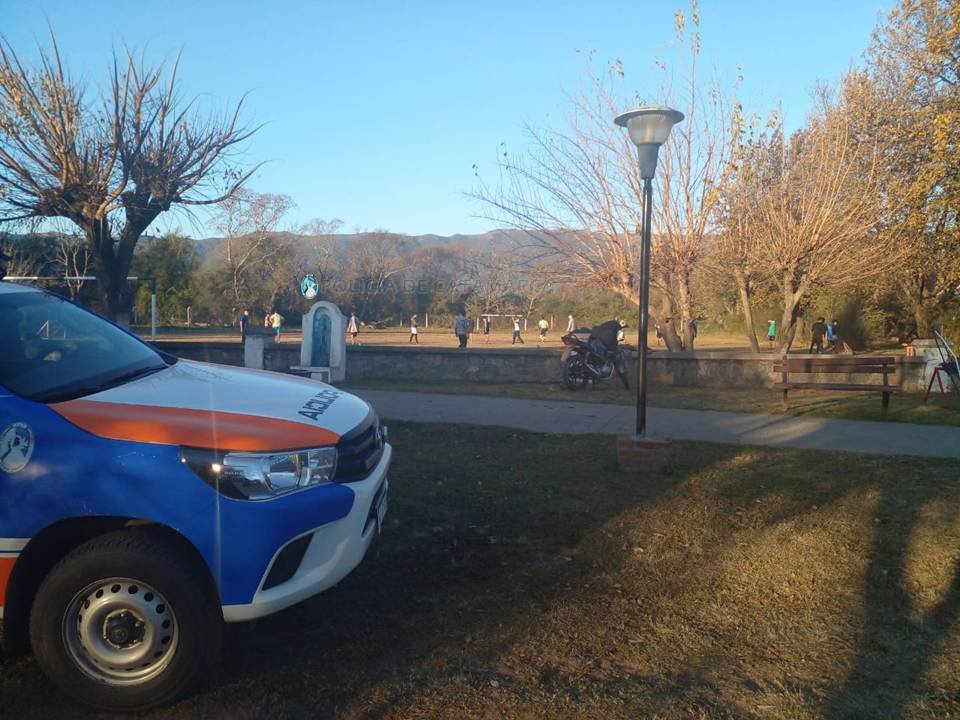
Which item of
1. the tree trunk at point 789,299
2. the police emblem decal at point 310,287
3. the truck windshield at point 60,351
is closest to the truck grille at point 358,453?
the truck windshield at point 60,351

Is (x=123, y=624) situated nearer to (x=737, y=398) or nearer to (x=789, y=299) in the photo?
(x=737, y=398)

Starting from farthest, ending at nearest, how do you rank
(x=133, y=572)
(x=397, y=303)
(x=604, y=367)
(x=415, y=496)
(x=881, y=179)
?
(x=397, y=303) < (x=881, y=179) < (x=604, y=367) < (x=415, y=496) < (x=133, y=572)

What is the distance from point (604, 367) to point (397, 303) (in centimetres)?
5241

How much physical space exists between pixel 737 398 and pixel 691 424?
305 centimetres

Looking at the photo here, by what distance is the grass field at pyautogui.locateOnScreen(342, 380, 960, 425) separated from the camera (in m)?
11.2

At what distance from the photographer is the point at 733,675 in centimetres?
378

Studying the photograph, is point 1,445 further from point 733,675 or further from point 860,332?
point 860,332

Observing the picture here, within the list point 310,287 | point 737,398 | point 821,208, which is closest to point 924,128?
point 821,208

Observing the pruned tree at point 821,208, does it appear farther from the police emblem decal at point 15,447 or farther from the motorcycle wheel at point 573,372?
the police emblem decal at point 15,447

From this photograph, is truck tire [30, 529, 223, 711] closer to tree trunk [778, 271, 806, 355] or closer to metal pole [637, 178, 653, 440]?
metal pole [637, 178, 653, 440]

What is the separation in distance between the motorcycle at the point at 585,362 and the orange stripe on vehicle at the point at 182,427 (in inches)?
427

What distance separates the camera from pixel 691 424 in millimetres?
10352

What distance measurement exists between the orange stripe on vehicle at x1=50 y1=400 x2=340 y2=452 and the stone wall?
10882 millimetres

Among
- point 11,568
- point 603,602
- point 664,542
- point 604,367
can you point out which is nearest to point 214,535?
point 11,568
